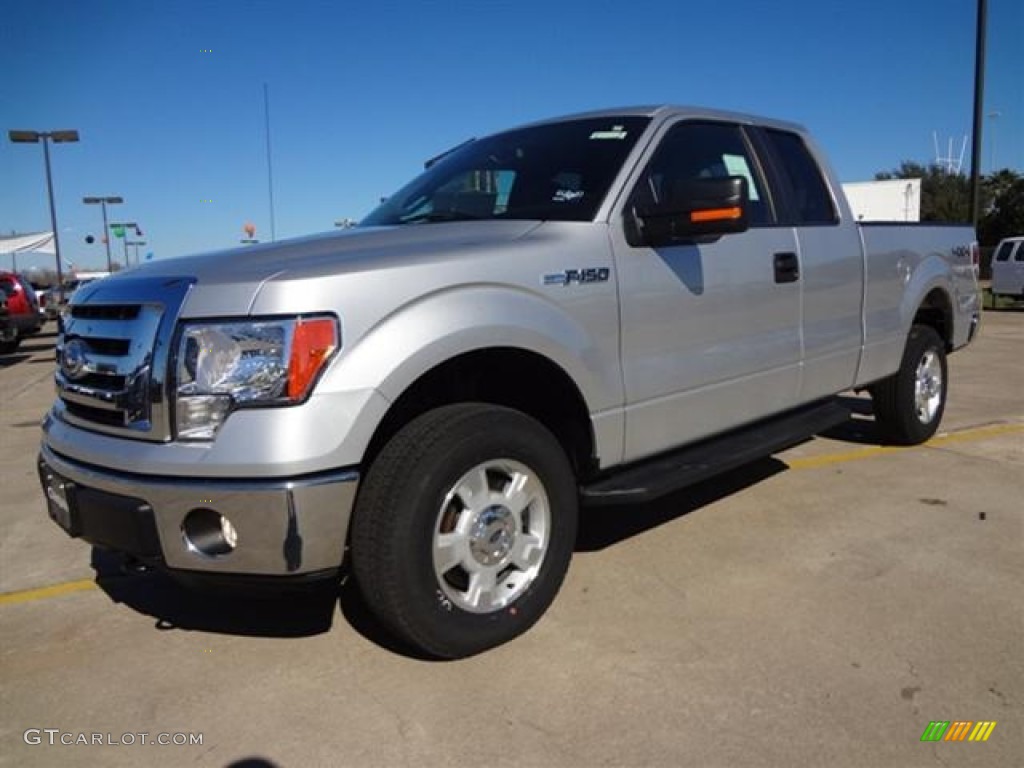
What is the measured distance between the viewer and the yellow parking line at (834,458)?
12.2ft

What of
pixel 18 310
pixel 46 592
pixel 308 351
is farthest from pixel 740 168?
pixel 18 310

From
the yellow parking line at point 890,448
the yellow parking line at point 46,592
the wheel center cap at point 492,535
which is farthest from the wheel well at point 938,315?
the yellow parking line at point 46,592

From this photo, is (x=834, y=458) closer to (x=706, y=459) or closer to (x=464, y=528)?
(x=706, y=459)

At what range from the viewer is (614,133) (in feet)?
12.3

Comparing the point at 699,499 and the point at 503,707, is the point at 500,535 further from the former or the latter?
the point at 699,499

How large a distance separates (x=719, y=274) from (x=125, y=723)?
9.44 ft

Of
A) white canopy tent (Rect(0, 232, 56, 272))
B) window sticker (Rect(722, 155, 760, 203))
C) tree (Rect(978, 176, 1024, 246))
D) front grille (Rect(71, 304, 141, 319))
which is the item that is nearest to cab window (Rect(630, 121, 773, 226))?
window sticker (Rect(722, 155, 760, 203))

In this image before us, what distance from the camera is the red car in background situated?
1656 cm

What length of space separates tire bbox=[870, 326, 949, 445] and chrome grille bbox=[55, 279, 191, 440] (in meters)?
4.63

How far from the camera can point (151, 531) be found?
8.36 feet

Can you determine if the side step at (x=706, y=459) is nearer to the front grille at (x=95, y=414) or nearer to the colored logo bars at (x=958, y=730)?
the colored logo bars at (x=958, y=730)

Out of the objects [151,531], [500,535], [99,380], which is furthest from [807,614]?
[99,380]

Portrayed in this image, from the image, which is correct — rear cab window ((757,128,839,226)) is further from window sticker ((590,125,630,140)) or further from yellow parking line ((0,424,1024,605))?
yellow parking line ((0,424,1024,605))

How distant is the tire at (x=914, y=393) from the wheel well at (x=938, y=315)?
9cm
